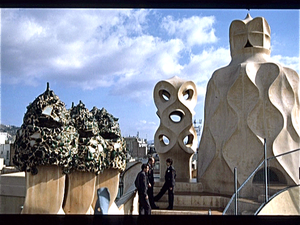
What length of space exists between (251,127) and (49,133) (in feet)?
21.5

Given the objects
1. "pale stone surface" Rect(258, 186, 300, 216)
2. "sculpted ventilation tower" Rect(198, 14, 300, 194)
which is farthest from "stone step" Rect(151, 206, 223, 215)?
"sculpted ventilation tower" Rect(198, 14, 300, 194)

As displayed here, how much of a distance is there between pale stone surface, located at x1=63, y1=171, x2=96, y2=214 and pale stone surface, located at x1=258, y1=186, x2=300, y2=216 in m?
3.57

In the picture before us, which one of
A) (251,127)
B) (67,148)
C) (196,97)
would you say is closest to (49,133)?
(67,148)

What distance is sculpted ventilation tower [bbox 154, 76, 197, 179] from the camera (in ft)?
38.1

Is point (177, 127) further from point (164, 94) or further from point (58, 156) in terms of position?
point (58, 156)

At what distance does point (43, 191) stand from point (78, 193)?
58cm

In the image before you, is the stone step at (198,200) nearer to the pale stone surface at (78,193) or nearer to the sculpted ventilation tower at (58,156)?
the sculpted ventilation tower at (58,156)

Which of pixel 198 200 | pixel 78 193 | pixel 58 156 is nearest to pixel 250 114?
pixel 198 200

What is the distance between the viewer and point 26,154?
12.2 ft

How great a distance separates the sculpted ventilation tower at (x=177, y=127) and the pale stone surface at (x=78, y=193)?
748 cm

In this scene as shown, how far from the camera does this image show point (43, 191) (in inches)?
148

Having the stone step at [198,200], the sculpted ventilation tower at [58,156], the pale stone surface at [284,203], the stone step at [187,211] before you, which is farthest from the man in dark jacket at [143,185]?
the stone step at [198,200]

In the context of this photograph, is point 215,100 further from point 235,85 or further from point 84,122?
point 84,122

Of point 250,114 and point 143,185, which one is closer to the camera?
point 143,185
